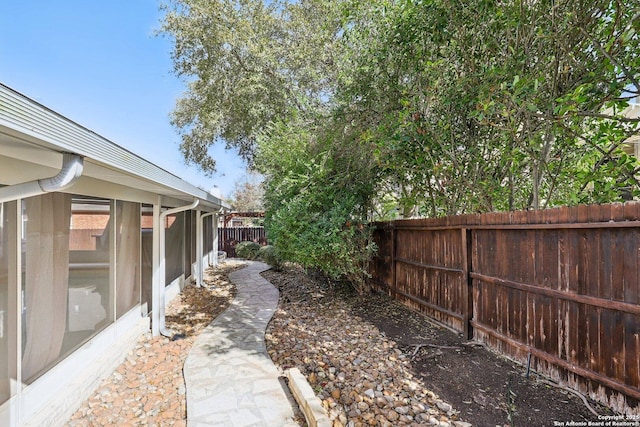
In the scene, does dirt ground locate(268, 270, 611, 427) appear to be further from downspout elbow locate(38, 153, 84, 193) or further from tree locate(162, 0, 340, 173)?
tree locate(162, 0, 340, 173)

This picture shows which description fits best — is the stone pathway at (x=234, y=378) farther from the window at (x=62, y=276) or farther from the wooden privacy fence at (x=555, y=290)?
the wooden privacy fence at (x=555, y=290)

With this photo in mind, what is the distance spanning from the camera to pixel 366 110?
20.3ft

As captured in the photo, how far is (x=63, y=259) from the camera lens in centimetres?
322

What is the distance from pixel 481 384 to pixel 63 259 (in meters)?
4.45

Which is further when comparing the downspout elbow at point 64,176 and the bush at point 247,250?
the bush at point 247,250

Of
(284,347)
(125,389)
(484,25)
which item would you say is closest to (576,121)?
(484,25)

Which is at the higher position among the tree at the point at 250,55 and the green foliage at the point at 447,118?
the tree at the point at 250,55

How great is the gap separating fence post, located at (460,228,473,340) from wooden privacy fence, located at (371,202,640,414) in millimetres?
13

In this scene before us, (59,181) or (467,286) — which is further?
(467,286)

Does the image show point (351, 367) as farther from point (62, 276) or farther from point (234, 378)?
point (62, 276)

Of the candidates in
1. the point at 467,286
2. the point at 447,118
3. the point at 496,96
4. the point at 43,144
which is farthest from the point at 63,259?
the point at 447,118

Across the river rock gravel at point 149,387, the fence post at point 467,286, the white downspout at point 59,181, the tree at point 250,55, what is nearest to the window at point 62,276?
the river rock gravel at point 149,387

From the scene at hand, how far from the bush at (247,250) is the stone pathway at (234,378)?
8724 mm

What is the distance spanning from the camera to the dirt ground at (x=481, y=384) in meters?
2.86
